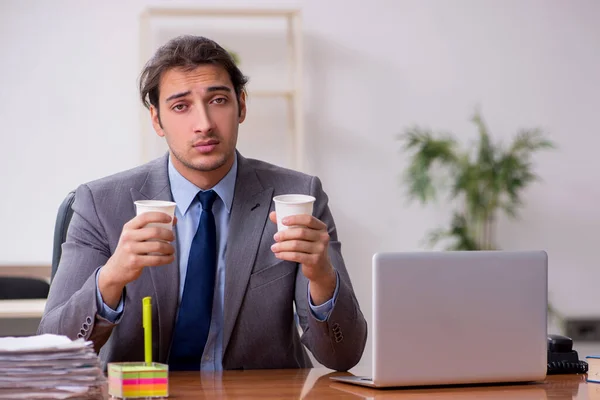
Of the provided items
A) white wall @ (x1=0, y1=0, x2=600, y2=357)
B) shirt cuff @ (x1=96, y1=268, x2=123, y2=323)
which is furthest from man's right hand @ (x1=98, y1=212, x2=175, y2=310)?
white wall @ (x1=0, y1=0, x2=600, y2=357)

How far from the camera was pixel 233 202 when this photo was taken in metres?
2.19

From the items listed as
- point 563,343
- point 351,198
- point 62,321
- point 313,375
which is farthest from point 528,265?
point 351,198

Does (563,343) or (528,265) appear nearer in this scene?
(528,265)

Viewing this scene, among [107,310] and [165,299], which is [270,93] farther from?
[107,310]

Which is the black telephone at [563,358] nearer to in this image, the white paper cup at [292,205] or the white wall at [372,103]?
the white paper cup at [292,205]

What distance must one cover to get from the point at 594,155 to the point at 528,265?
369 centimetres

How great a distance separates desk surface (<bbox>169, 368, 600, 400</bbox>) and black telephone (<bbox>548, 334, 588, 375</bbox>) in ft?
0.10

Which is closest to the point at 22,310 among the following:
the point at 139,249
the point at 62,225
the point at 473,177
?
the point at 62,225

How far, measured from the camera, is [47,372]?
137 centimetres

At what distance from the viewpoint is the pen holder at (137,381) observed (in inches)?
56.2

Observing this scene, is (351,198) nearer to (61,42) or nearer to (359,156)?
(359,156)

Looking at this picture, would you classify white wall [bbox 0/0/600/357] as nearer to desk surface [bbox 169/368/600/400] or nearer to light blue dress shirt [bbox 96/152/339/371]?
light blue dress shirt [bbox 96/152/339/371]

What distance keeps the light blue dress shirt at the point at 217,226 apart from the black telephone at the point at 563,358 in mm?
746

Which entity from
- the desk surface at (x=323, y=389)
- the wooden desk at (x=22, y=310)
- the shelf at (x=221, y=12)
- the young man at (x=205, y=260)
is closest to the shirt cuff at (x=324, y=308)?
the young man at (x=205, y=260)
